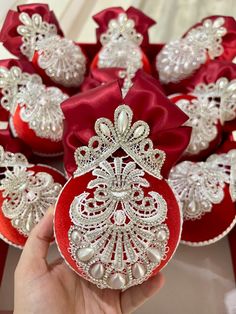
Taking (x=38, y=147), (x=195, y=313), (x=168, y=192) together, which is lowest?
(x=195, y=313)

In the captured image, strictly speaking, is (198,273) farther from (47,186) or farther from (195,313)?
(47,186)

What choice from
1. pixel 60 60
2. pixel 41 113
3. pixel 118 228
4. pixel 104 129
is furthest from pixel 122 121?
pixel 60 60

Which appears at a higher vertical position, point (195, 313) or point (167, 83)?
point (167, 83)

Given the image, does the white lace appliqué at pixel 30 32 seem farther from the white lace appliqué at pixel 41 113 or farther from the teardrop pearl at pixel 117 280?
the teardrop pearl at pixel 117 280

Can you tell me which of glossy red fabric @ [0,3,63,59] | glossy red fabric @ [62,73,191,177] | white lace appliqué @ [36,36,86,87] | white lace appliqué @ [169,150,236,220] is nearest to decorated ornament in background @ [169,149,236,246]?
white lace appliqué @ [169,150,236,220]

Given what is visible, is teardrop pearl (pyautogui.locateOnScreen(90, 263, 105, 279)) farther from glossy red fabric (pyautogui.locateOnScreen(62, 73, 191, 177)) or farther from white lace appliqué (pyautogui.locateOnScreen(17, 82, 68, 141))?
white lace appliqué (pyautogui.locateOnScreen(17, 82, 68, 141))

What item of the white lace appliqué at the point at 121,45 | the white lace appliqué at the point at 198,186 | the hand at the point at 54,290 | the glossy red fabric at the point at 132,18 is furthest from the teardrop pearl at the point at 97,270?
the glossy red fabric at the point at 132,18

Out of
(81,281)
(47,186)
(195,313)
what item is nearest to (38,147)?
(47,186)
